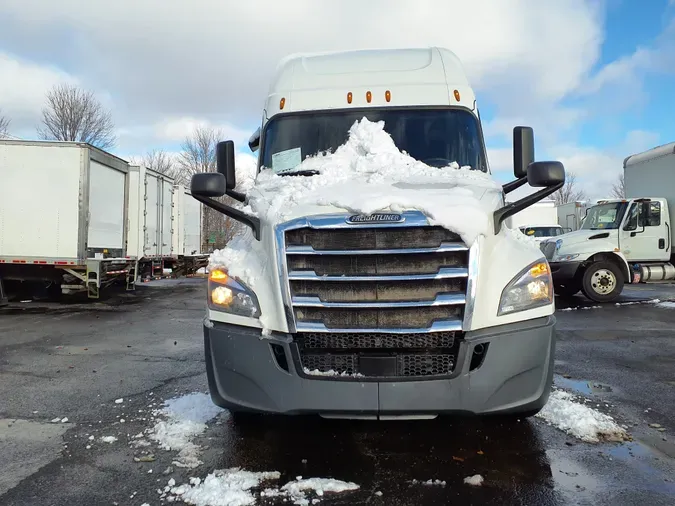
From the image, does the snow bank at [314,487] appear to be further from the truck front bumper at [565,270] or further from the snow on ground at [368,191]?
the truck front bumper at [565,270]

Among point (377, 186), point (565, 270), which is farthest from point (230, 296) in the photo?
point (565, 270)

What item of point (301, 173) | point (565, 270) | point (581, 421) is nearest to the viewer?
point (581, 421)

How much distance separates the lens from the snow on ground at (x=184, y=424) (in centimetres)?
342

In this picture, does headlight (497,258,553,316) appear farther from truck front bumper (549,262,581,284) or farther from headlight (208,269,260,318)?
truck front bumper (549,262,581,284)

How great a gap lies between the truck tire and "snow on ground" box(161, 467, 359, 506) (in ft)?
35.4

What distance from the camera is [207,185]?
12.2 ft

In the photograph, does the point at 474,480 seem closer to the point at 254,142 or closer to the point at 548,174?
the point at 548,174

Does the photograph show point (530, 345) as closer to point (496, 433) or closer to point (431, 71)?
point (496, 433)

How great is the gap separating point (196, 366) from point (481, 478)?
3930 mm

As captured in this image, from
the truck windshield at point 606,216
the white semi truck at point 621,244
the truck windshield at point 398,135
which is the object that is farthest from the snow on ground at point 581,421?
the truck windshield at point 606,216

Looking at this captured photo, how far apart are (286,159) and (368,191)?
1.36 m

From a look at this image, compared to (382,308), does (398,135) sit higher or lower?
higher

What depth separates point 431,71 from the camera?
4.86m

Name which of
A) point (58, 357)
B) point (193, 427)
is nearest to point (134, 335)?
point (58, 357)
